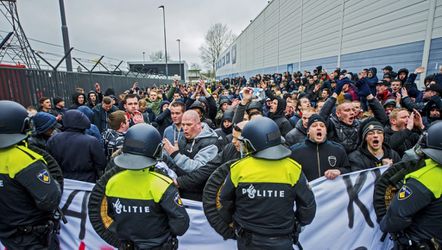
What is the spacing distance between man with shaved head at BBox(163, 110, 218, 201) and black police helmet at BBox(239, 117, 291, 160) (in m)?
1.01

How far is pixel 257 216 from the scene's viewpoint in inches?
83.6

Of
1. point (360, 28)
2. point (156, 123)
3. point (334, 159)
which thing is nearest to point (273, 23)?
point (360, 28)

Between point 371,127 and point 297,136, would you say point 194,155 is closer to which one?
point 297,136

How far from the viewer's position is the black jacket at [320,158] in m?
3.20

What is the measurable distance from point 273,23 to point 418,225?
1063 inches

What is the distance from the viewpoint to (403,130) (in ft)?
12.4

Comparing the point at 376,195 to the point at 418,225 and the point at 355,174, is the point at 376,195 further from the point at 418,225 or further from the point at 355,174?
the point at 418,225

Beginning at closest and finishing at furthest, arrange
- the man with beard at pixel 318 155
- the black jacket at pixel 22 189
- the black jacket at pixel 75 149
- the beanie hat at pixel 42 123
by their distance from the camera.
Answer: the black jacket at pixel 22 189 → the man with beard at pixel 318 155 → the black jacket at pixel 75 149 → the beanie hat at pixel 42 123

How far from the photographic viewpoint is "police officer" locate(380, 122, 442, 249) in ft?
6.48

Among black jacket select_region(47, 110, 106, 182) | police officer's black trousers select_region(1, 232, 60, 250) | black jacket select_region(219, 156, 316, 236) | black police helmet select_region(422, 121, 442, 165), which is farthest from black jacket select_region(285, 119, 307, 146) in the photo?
police officer's black trousers select_region(1, 232, 60, 250)

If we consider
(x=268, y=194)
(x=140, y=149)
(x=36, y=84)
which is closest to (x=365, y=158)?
(x=268, y=194)

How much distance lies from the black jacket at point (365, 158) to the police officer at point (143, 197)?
7.68 ft

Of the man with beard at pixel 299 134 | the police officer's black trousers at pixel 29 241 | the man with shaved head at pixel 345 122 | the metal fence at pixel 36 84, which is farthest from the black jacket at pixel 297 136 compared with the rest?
the metal fence at pixel 36 84

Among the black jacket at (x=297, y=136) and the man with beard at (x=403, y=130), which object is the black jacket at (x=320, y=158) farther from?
the man with beard at (x=403, y=130)
